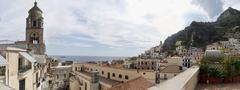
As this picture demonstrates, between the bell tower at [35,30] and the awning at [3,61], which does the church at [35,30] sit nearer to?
the bell tower at [35,30]

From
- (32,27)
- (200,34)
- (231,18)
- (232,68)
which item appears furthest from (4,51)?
(231,18)

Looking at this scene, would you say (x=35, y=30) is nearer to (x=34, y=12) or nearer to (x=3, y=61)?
(x=34, y=12)

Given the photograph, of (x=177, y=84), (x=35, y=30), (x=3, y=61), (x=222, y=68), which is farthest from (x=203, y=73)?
(x=35, y=30)

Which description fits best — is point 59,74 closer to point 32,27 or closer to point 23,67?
point 32,27

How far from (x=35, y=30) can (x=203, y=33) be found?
81.1 m

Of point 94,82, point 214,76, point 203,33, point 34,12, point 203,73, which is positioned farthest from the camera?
point 203,33

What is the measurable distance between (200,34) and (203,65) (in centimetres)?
10578

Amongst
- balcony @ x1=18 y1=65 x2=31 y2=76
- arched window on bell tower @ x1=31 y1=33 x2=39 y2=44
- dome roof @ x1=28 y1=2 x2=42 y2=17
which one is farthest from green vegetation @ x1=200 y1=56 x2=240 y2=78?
arched window on bell tower @ x1=31 y1=33 x2=39 y2=44

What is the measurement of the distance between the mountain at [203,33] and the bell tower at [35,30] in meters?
69.0

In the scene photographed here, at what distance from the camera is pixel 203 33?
11638 cm

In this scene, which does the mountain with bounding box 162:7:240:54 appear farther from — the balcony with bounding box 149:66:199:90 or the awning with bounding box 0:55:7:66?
the balcony with bounding box 149:66:199:90

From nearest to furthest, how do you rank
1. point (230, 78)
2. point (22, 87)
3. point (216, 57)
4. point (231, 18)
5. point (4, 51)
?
point (230, 78) < point (216, 57) < point (4, 51) < point (22, 87) < point (231, 18)

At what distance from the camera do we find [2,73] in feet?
56.8

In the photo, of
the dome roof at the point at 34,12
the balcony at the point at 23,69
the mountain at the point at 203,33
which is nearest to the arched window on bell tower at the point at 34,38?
the dome roof at the point at 34,12
